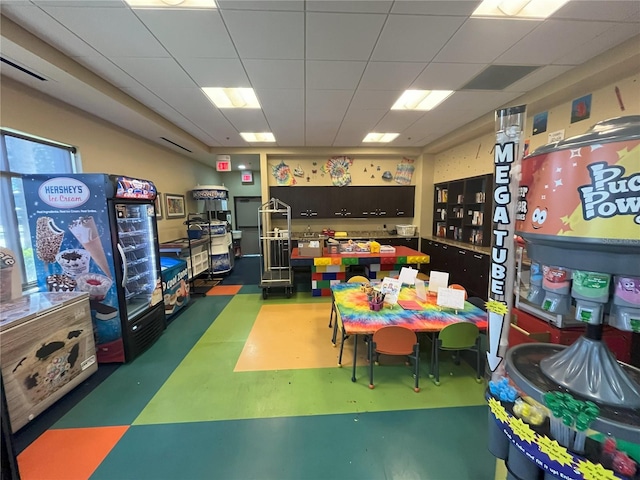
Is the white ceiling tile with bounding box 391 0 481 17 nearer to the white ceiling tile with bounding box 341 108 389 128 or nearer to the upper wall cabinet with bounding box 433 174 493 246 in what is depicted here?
the white ceiling tile with bounding box 341 108 389 128

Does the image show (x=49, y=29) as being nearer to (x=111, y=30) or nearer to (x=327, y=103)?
(x=111, y=30)

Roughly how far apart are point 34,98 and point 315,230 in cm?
531

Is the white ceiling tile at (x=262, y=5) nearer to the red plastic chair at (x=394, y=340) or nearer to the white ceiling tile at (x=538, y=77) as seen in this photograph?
the red plastic chair at (x=394, y=340)

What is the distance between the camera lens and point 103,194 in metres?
2.49

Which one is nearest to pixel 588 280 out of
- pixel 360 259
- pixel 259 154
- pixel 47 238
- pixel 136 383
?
pixel 136 383

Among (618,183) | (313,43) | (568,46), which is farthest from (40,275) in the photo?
(568,46)

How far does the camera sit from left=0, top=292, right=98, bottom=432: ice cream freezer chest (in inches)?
71.5

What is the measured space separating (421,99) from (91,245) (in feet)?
14.5

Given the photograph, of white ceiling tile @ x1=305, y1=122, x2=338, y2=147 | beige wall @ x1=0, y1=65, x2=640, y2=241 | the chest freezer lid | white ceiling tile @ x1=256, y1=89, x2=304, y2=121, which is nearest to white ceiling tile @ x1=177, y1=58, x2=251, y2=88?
white ceiling tile @ x1=256, y1=89, x2=304, y2=121

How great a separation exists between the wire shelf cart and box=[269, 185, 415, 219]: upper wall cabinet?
0.38 meters

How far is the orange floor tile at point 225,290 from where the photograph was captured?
505 cm

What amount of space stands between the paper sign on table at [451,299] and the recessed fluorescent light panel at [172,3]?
3.14 m

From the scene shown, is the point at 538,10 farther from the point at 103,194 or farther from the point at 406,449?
the point at 103,194

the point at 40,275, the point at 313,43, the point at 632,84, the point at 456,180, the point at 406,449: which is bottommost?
the point at 406,449
